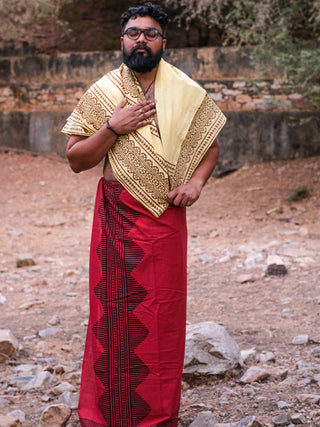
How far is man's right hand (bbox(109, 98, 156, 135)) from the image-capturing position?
2668mm

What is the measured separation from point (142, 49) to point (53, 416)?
1872 mm

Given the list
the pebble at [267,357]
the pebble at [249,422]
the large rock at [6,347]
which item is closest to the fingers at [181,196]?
the pebble at [249,422]

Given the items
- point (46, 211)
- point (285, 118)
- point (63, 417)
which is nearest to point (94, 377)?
point (63, 417)

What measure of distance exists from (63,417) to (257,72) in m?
7.96

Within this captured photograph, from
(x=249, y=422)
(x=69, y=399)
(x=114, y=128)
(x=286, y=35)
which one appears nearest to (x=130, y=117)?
(x=114, y=128)

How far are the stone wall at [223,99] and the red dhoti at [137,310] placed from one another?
21.1 feet

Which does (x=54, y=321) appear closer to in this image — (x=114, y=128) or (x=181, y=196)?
(x=181, y=196)

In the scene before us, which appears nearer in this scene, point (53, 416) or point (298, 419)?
point (298, 419)

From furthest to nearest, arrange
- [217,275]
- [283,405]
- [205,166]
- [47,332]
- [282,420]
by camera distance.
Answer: [217,275] < [47,332] < [283,405] < [282,420] < [205,166]

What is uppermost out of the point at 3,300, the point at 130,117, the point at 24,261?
the point at 130,117

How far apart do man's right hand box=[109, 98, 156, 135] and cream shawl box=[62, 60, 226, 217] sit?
0.04m

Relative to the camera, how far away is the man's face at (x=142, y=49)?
2.70 meters

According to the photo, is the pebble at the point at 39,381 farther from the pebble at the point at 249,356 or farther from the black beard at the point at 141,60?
the black beard at the point at 141,60

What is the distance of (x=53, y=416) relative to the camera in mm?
3189
